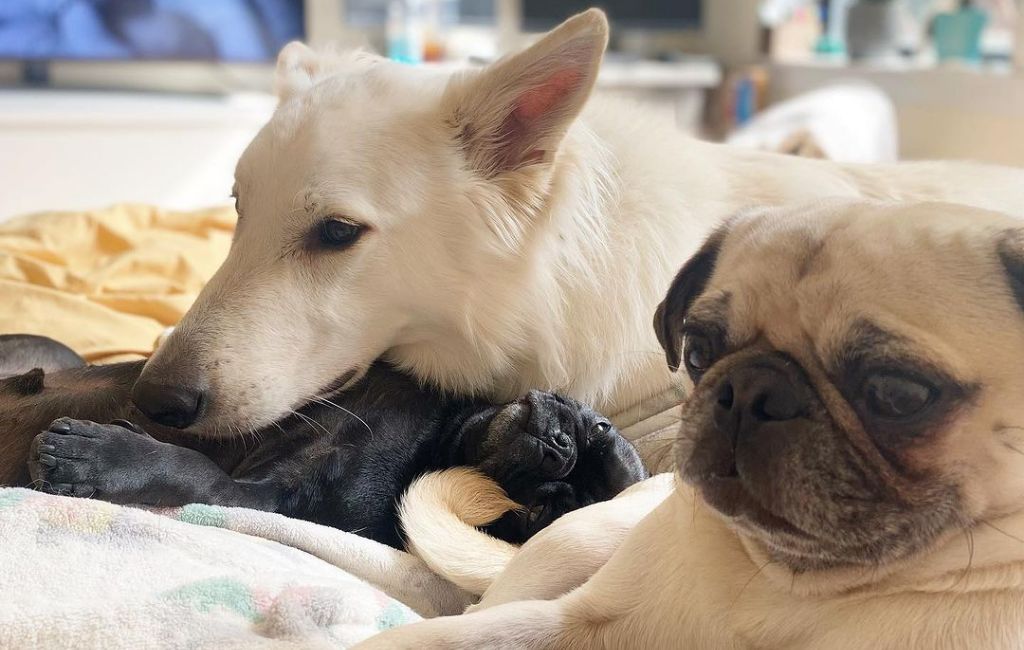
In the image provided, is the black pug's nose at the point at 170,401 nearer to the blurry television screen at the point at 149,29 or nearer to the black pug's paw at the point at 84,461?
the black pug's paw at the point at 84,461

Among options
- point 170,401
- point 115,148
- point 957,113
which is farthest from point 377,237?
point 115,148

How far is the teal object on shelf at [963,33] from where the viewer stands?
12.9ft

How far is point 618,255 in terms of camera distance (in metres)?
1.63

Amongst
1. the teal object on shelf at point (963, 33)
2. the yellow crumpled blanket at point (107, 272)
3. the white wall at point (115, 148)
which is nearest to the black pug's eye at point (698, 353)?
the yellow crumpled blanket at point (107, 272)

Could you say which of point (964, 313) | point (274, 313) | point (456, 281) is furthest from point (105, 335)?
point (964, 313)

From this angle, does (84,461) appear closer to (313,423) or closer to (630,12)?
(313,423)

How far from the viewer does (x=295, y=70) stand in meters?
1.78

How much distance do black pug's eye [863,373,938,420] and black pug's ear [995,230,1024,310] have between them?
5.2 inches

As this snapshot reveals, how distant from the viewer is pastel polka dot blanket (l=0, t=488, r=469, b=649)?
955 mm

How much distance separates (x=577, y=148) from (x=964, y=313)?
2.66 feet

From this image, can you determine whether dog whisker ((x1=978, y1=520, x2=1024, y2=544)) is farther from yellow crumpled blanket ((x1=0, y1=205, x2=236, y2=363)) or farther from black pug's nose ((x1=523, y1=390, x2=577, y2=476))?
yellow crumpled blanket ((x1=0, y1=205, x2=236, y2=363))

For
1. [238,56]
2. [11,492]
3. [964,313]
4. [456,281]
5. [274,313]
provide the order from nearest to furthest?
[964,313] < [11,492] < [274,313] < [456,281] < [238,56]

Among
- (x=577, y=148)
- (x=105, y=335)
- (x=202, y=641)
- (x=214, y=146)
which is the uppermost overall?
(x=577, y=148)

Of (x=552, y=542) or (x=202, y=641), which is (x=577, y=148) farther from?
(x=202, y=641)
